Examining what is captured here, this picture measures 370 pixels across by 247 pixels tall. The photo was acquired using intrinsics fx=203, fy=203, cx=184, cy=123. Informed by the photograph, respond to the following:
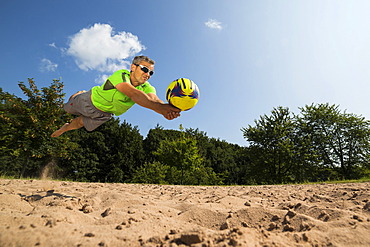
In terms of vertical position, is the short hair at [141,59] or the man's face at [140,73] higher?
the short hair at [141,59]

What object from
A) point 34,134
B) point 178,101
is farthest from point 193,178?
point 178,101

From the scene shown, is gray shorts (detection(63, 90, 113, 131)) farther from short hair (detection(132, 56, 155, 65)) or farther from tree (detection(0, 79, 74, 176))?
tree (detection(0, 79, 74, 176))

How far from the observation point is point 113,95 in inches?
151

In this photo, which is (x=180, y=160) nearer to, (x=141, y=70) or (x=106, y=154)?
(x=106, y=154)

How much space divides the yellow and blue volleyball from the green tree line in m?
15.1

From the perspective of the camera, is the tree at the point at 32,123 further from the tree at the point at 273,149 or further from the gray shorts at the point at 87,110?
the tree at the point at 273,149

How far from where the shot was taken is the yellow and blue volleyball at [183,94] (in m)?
3.49

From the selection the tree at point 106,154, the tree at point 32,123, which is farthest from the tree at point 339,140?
the tree at point 32,123

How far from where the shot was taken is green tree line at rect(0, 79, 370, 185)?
1639cm

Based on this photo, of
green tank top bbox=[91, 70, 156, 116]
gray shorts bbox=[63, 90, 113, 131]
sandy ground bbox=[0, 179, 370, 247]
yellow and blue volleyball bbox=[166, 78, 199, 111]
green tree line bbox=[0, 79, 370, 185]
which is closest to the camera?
sandy ground bbox=[0, 179, 370, 247]

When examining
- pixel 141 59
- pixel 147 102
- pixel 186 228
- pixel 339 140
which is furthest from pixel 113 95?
pixel 339 140

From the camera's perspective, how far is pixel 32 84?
52.4 ft

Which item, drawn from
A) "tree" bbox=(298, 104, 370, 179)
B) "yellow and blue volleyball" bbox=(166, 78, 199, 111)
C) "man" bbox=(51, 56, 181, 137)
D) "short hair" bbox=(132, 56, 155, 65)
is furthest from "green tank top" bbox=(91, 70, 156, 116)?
"tree" bbox=(298, 104, 370, 179)

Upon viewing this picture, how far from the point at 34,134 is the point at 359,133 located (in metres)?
31.5
